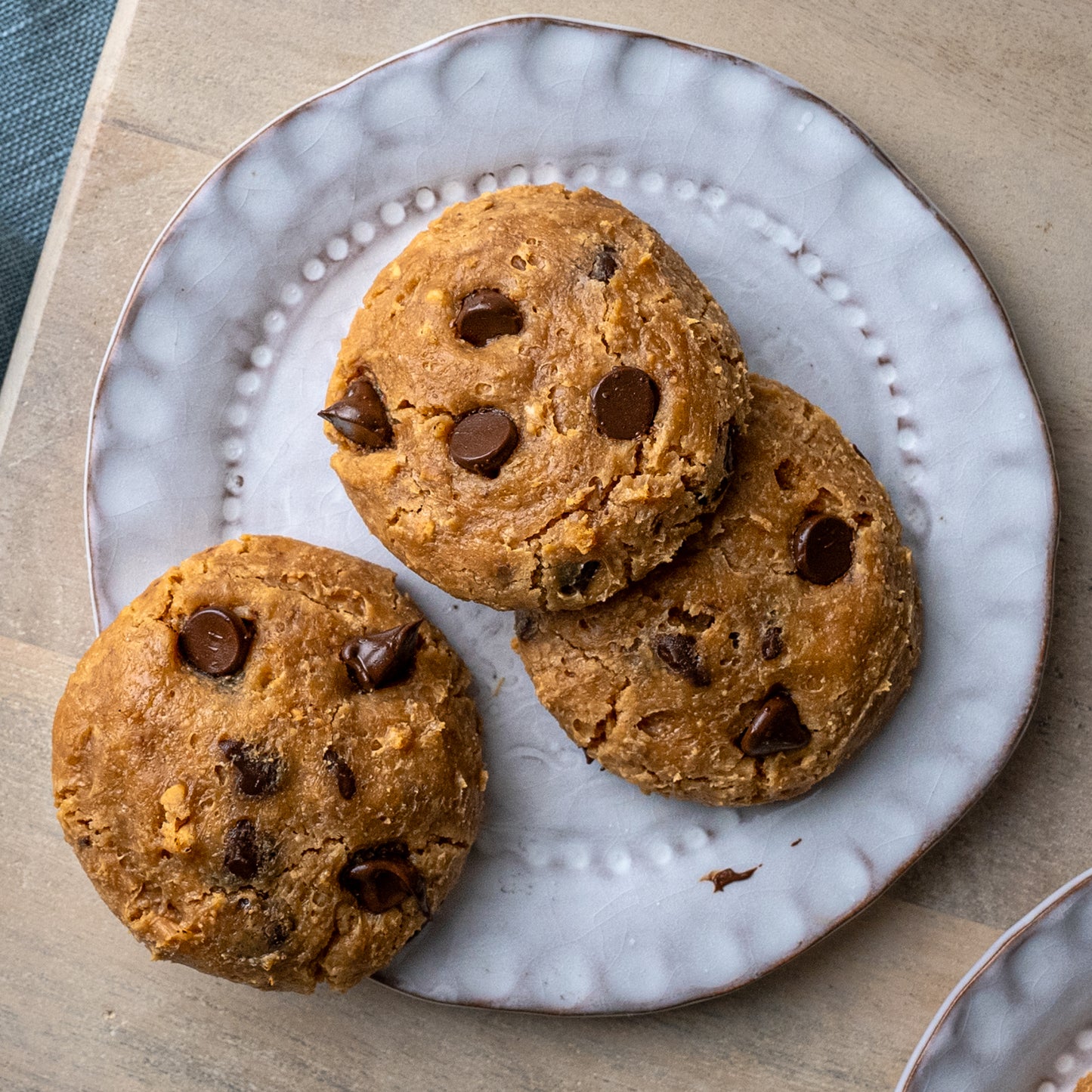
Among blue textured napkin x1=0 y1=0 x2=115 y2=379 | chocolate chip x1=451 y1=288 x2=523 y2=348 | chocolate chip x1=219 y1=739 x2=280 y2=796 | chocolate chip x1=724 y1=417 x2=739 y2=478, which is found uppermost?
blue textured napkin x1=0 y1=0 x2=115 y2=379

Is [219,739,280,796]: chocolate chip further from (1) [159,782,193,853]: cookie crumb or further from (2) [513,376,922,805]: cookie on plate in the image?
(2) [513,376,922,805]: cookie on plate

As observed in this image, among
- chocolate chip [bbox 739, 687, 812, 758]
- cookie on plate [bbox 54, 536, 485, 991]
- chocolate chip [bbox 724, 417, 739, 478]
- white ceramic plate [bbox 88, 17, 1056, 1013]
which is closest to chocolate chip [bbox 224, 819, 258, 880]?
cookie on plate [bbox 54, 536, 485, 991]

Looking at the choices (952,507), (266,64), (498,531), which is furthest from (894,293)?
(266,64)

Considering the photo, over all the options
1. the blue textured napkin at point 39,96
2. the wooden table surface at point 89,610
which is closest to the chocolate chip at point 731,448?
the wooden table surface at point 89,610

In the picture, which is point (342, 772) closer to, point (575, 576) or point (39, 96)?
point (575, 576)

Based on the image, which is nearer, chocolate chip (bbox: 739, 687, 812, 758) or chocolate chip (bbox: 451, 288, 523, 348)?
chocolate chip (bbox: 451, 288, 523, 348)

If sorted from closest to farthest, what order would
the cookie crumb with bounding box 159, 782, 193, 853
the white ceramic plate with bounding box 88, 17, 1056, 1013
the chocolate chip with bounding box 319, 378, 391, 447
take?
the chocolate chip with bounding box 319, 378, 391, 447 → the cookie crumb with bounding box 159, 782, 193, 853 → the white ceramic plate with bounding box 88, 17, 1056, 1013
